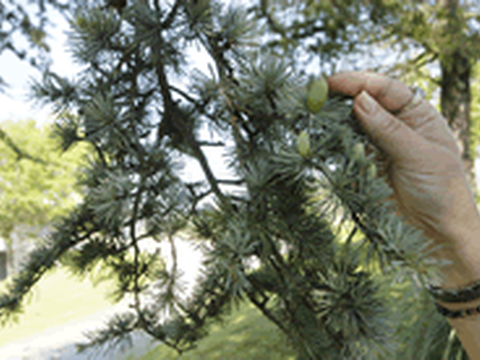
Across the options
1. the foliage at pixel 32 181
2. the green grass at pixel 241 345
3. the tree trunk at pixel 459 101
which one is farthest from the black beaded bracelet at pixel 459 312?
the foliage at pixel 32 181

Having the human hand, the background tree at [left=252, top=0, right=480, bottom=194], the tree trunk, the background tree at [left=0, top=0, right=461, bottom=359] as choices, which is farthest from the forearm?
the tree trunk

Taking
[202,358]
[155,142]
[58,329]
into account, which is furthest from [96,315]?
[155,142]

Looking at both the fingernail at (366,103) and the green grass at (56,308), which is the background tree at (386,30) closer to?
the fingernail at (366,103)

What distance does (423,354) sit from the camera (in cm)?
150

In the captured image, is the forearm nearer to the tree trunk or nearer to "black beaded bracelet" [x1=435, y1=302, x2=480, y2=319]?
"black beaded bracelet" [x1=435, y1=302, x2=480, y2=319]

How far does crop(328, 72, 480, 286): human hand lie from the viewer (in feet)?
1.35

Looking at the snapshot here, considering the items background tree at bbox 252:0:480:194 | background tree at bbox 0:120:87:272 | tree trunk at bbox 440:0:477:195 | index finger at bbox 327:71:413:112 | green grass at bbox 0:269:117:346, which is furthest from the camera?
background tree at bbox 0:120:87:272

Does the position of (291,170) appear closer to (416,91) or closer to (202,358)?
(416,91)

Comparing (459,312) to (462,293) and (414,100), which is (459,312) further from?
(414,100)

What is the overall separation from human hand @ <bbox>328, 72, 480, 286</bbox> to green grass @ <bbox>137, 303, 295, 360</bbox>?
4.77 feet

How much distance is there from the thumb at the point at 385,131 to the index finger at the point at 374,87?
0.03 meters

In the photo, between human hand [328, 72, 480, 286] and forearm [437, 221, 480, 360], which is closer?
human hand [328, 72, 480, 286]

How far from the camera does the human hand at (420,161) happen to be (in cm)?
41

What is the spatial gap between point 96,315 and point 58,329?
0.51m
